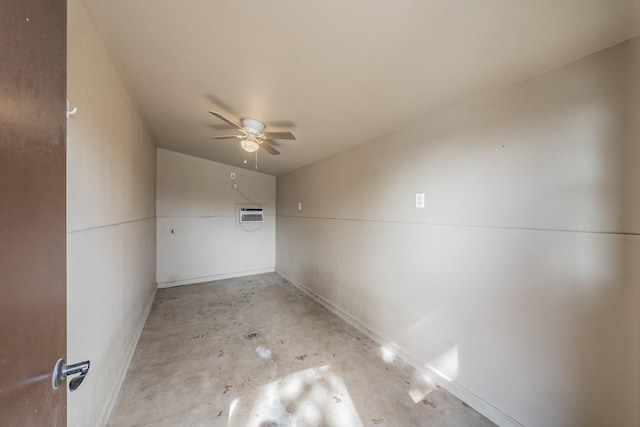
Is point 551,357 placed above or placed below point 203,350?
above

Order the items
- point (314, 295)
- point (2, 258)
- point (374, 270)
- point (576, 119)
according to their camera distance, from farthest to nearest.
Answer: point (314, 295) < point (374, 270) < point (576, 119) < point (2, 258)

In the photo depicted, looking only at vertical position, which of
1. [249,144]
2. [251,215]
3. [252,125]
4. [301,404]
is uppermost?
[252,125]

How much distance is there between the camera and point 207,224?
4.58 metres

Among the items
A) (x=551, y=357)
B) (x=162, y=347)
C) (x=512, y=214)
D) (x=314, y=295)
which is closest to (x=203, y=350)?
(x=162, y=347)

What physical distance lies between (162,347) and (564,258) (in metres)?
3.44

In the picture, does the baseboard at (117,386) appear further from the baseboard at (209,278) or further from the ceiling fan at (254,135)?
the ceiling fan at (254,135)

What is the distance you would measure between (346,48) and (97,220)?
6.04ft

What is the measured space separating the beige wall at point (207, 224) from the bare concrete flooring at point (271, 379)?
4.64 feet

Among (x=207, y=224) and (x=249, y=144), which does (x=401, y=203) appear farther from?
(x=207, y=224)

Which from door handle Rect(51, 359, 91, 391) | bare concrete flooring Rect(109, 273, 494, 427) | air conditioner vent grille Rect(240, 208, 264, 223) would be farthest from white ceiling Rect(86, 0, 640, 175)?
air conditioner vent grille Rect(240, 208, 264, 223)

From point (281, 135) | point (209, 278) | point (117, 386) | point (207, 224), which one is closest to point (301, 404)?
point (117, 386)

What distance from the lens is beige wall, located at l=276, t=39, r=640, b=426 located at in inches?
45.0

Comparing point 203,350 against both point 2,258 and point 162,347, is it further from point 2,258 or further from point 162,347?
point 2,258

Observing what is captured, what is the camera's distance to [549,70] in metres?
1.34
